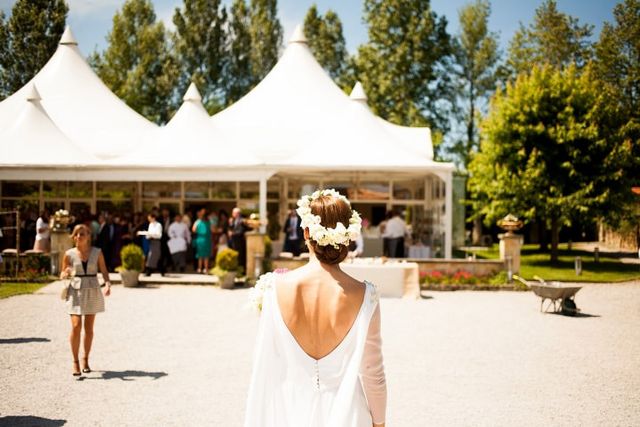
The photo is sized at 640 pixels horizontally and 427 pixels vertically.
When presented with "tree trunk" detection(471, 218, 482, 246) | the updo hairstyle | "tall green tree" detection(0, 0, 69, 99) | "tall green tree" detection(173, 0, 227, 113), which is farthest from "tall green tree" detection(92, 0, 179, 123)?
the updo hairstyle

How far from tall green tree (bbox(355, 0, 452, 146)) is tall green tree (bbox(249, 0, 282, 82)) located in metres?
8.19

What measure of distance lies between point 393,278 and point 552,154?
11.3 meters

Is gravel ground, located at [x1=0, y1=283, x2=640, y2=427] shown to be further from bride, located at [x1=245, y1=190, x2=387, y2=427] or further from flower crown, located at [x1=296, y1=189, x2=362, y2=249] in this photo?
flower crown, located at [x1=296, y1=189, x2=362, y2=249]

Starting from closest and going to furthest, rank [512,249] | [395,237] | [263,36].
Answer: [512,249], [395,237], [263,36]

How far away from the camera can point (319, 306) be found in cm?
344

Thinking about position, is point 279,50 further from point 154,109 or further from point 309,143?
point 309,143

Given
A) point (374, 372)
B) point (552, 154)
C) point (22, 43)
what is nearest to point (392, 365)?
point (374, 372)

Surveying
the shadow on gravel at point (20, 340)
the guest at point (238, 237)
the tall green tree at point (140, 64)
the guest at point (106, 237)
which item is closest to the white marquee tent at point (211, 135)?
the guest at point (238, 237)

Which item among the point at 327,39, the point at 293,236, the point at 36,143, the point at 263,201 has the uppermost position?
the point at 327,39

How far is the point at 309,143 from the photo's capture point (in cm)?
2173

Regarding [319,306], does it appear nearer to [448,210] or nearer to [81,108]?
[448,210]

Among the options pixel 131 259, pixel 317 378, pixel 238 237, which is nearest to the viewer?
pixel 317 378

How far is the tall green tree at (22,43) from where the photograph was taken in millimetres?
38875

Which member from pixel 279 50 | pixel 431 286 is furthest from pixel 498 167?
pixel 279 50
